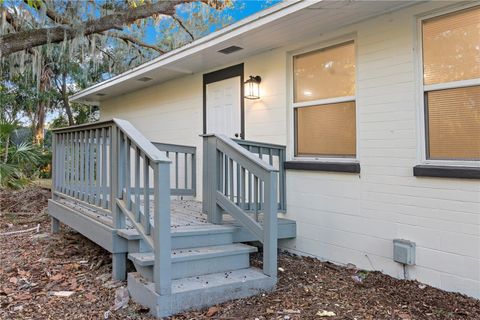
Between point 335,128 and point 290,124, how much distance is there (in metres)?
0.62

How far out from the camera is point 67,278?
11.1 ft

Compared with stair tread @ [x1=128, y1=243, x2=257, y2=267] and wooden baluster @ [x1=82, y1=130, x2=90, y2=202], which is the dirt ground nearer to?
stair tread @ [x1=128, y1=243, x2=257, y2=267]

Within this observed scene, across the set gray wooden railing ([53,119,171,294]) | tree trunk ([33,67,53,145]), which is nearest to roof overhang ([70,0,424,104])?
gray wooden railing ([53,119,171,294])

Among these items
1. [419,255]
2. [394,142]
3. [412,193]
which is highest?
[394,142]

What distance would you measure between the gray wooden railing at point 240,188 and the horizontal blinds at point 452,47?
1727mm

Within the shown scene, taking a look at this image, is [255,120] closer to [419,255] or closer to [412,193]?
[412,193]

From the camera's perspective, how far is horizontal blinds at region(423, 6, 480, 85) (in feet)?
10.1

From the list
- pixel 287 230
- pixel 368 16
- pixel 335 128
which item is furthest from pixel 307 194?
pixel 368 16

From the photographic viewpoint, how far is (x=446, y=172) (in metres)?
3.09

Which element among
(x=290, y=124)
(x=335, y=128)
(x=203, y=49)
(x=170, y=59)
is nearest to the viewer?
(x=335, y=128)

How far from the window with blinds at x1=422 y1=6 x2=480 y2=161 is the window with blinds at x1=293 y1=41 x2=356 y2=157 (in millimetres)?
788

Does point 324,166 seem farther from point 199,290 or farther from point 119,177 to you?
point 119,177

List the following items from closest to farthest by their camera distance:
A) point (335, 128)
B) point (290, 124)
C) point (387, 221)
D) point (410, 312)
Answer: point (410, 312)
point (387, 221)
point (335, 128)
point (290, 124)

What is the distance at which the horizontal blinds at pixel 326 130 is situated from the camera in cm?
396
